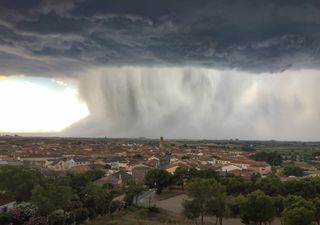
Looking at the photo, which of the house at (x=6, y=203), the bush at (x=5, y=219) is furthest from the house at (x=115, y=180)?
the bush at (x=5, y=219)

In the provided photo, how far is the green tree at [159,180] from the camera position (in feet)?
266

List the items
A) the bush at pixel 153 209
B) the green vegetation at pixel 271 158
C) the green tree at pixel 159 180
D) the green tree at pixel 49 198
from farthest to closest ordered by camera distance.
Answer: the green vegetation at pixel 271 158 → the green tree at pixel 159 180 → the bush at pixel 153 209 → the green tree at pixel 49 198

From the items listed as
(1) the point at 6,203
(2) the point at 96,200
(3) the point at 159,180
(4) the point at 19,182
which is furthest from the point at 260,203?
(3) the point at 159,180

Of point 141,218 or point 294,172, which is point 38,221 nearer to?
point 141,218

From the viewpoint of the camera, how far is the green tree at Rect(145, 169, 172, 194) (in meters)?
81.2

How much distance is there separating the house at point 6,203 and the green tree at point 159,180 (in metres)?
33.8

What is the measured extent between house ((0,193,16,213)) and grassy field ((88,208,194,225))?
972cm

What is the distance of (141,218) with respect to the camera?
55.0 m

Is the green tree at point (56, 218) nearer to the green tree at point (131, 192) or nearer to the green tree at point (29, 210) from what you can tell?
the green tree at point (29, 210)

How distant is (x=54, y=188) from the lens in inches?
1737

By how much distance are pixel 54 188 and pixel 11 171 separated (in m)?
12.9

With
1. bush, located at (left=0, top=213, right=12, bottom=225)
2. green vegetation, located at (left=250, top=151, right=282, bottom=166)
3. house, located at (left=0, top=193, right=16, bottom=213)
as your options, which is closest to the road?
house, located at (left=0, top=193, right=16, bottom=213)

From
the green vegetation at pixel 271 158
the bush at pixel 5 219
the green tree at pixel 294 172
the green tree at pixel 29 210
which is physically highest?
the green vegetation at pixel 271 158

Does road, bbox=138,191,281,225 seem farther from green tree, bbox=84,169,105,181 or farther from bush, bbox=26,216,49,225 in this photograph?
bush, bbox=26,216,49,225
